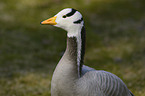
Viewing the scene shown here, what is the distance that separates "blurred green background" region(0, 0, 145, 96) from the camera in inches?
466

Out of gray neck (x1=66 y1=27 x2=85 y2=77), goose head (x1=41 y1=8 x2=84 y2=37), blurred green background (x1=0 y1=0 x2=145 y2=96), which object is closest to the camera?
goose head (x1=41 y1=8 x2=84 y2=37)

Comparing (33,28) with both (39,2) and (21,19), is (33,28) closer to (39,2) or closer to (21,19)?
(21,19)

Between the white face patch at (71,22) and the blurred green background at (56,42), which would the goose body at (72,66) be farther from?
the blurred green background at (56,42)

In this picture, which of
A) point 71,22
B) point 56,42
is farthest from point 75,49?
point 56,42

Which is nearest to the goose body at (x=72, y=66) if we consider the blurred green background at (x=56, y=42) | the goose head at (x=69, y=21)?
the goose head at (x=69, y=21)

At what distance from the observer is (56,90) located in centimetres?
619

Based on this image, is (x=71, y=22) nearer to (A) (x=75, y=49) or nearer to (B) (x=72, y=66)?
(A) (x=75, y=49)

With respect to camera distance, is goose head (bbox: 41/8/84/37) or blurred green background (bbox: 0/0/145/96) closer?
goose head (bbox: 41/8/84/37)

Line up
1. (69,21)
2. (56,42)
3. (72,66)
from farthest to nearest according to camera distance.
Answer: (56,42) → (72,66) → (69,21)

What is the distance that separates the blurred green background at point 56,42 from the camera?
11.8 metres

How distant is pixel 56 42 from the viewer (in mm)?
18375

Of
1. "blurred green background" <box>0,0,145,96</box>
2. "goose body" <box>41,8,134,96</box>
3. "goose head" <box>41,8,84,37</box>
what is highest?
"goose head" <box>41,8,84,37</box>

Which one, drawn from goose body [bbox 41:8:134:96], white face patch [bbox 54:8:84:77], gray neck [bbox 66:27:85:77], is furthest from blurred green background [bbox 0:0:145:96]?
white face patch [bbox 54:8:84:77]

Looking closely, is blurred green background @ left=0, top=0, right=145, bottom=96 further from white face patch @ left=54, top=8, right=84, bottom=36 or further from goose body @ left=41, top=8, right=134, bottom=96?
white face patch @ left=54, top=8, right=84, bottom=36
